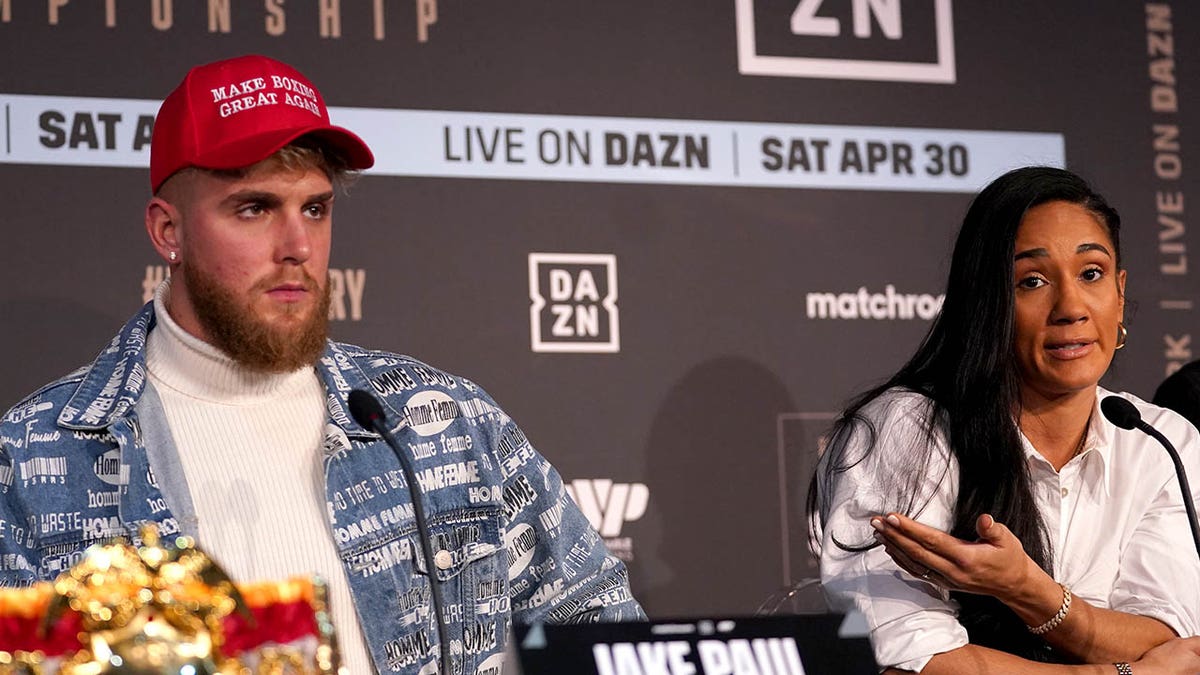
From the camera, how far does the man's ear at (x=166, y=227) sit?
2.33 metres

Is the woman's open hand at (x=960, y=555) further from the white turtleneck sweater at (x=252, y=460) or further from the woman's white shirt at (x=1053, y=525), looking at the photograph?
the white turtleneck sweater at (x=252, y=460)

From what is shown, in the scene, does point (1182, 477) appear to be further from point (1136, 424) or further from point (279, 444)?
point (279, 444)

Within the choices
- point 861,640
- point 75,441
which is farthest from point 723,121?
point 861,640

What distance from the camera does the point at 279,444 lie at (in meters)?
2.23

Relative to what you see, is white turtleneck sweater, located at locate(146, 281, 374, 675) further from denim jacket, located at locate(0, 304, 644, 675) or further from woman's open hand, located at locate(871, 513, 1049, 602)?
woman's open hand, located at locate(871, 513, 1049, 602)

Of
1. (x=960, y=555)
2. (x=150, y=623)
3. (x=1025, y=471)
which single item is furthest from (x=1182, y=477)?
(x=150, y=623)

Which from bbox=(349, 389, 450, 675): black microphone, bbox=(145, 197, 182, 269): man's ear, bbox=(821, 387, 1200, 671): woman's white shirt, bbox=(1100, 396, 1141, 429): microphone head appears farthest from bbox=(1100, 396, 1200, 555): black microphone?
bbox=(145, 197, 182, 269): man's ear

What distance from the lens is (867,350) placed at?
3549 mm

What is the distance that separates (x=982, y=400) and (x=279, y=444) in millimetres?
1148

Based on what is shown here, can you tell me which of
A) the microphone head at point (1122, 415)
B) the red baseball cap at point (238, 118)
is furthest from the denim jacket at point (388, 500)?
the microphone head at point (1122, 415)

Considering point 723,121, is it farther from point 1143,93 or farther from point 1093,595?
point 1093,595

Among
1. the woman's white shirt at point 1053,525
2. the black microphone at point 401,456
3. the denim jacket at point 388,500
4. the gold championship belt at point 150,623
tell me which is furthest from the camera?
the woman's white shirt at point 1053,525

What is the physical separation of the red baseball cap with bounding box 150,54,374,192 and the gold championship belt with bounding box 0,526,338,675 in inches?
38.9

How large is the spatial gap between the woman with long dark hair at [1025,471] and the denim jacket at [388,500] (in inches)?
17.9
